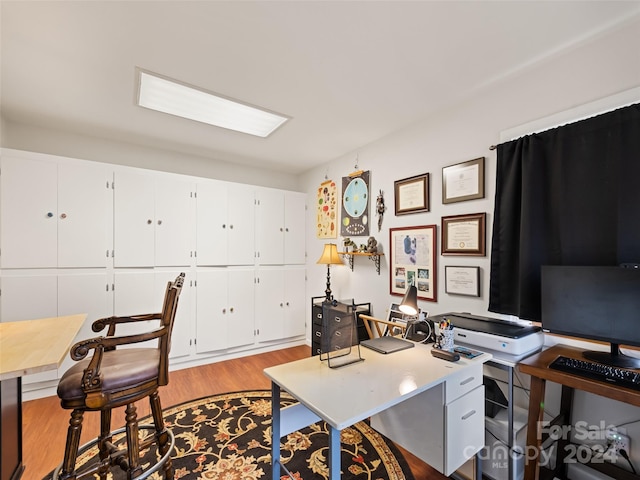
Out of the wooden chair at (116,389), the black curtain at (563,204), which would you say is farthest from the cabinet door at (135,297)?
the black curtain at (563,204)

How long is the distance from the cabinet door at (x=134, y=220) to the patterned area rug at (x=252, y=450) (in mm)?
1601

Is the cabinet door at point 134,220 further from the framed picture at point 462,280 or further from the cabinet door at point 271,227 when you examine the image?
the framed picture at point 462,280

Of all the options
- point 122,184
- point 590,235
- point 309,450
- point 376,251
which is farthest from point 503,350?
point 122,184

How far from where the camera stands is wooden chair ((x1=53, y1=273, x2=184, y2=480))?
1.35 metres

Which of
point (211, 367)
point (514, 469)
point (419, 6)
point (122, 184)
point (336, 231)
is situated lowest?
point (211, 367)

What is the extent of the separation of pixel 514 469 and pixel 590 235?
4.58 ft

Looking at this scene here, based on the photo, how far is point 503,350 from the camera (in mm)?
1660

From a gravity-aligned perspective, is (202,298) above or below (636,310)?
below

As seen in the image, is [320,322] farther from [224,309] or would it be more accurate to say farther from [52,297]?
[52,297]

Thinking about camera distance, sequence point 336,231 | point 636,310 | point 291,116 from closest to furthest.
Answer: point 636,310
point 291,116
point 336,231

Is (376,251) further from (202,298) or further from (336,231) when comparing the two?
(202,298)

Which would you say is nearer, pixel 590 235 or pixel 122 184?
pixel 590 235

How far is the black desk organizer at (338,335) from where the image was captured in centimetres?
151

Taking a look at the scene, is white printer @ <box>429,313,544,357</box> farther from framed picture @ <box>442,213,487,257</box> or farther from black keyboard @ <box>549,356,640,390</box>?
framed picture @ <box>442,213,487,257</box>
